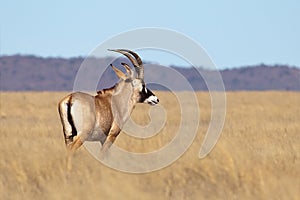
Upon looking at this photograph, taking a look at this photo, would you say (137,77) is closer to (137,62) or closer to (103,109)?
(137,62)

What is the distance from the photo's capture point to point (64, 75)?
129250mm

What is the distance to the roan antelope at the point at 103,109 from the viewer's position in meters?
12.0

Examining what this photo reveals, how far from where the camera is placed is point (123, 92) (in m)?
12.9

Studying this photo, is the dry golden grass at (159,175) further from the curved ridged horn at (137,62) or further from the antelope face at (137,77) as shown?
the curved ridged horn at (137,62)

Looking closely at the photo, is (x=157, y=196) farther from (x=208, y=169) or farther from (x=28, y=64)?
(x=28, y=64)

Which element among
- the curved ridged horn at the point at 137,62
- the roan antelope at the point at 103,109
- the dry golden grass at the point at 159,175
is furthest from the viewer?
the curved ridged horn at the point at 137,62

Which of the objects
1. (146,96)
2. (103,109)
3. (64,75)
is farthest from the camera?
(64,75)

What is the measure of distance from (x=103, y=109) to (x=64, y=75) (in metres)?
118

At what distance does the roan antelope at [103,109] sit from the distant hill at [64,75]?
105 m

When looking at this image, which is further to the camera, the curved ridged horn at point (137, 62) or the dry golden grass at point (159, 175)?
the curved ridged horn at point (137, 62)

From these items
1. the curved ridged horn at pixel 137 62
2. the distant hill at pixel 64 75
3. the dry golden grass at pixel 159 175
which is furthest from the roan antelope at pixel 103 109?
the distant hill at pixel 64 75

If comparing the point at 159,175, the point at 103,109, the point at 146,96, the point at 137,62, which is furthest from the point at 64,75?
the point at 159,175

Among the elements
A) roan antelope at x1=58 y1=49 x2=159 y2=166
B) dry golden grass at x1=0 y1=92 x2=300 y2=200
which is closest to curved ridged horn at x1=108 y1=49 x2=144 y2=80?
roan antelope at x1=58 y1=49 x2=159 y2=166

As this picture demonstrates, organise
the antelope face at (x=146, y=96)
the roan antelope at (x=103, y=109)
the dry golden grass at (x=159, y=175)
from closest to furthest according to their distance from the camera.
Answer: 1. the dry golden grass at (x=159, y=175)
2. the roan antelope at (x=103, y=109)
3. the antelope face at (x=146, y=96)
